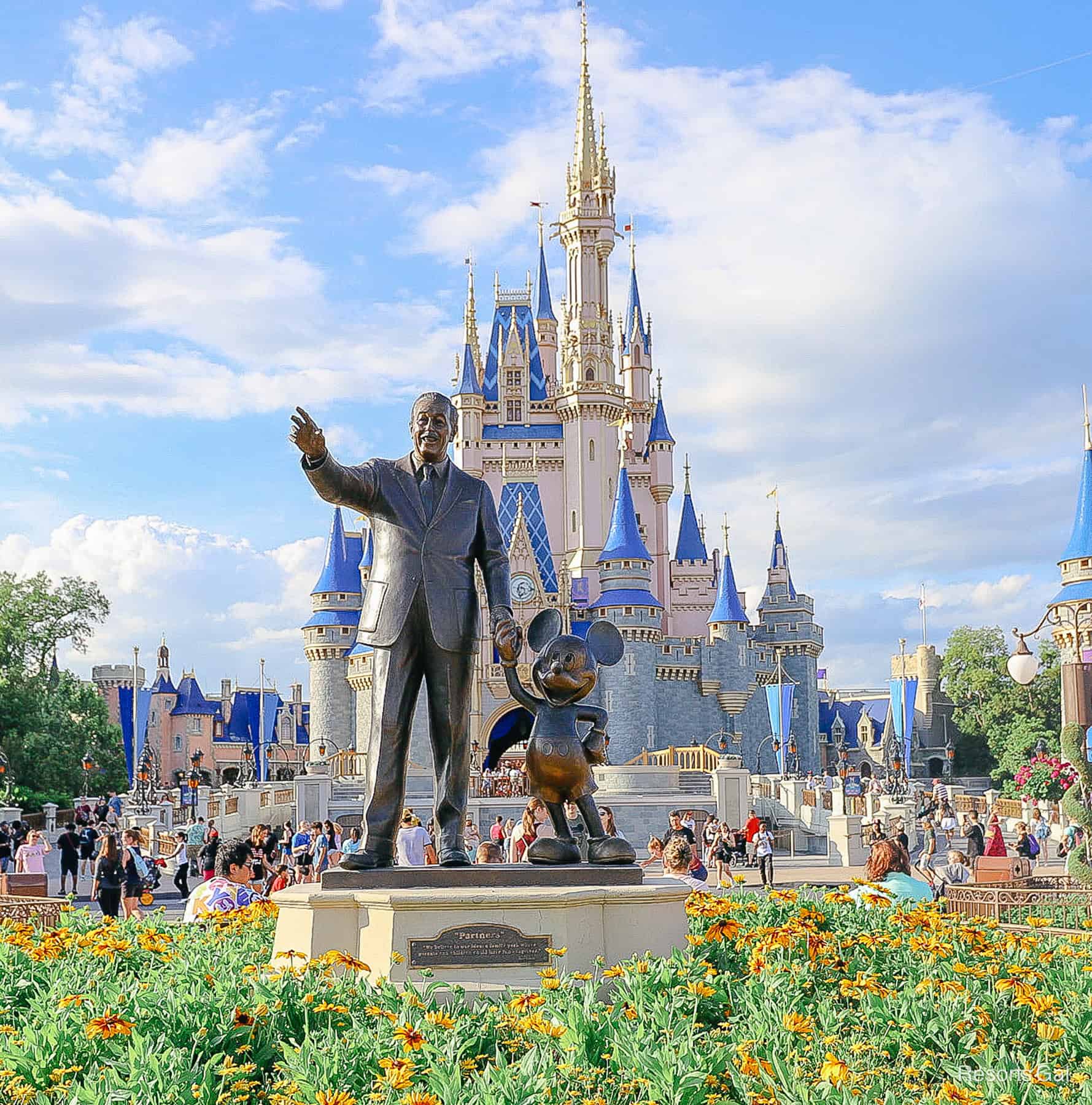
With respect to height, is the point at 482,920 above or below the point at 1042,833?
above

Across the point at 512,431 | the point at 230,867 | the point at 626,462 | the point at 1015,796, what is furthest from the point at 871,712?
the point at 230,867

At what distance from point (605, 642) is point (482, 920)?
2251 millimetres

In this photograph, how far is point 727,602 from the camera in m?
56.5

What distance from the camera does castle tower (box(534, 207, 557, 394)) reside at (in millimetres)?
65312

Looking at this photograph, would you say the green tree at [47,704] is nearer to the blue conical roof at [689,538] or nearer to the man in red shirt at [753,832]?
the man in red shirt at [753,832]

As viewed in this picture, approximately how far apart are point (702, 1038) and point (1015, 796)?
3597 centimetres

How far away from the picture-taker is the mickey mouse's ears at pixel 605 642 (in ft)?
25.5

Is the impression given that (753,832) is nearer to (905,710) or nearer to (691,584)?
(905,710)

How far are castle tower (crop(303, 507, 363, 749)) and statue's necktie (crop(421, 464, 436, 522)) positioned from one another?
4735 centimetres

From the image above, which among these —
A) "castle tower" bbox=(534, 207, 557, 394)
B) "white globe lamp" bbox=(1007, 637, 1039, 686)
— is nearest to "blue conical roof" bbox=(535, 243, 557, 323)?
"castle tower" bbox=(534, 207, 557, 394)

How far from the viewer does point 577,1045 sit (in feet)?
15.0

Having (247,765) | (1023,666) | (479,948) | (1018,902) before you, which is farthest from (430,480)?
(247,765)

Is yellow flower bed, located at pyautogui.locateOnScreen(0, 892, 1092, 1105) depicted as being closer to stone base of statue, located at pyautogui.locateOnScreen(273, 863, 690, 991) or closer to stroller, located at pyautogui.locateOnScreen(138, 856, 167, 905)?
stone base of statue, located at pyautogui.locateOnScreen(273, 863, 690, 991)

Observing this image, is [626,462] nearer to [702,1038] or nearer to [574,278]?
[574,278]
